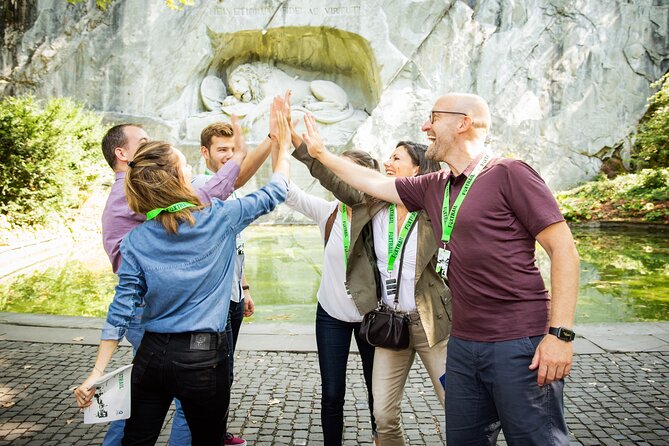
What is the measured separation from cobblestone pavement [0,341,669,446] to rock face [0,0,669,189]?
12.8 metres

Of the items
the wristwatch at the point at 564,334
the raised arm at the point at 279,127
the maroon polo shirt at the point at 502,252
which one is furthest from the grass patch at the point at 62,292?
the wristwatch at the point at 564,334

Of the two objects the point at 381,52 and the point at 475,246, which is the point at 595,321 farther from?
the point at 381,52

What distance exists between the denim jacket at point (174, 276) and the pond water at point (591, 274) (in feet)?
12.7

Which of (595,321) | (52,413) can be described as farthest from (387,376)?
(595,321)

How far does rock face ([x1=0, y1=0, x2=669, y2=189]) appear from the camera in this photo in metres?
17.1

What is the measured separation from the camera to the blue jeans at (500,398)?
196cm

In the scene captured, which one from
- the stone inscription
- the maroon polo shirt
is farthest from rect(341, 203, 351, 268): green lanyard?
the stone inscription

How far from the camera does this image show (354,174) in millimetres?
2789

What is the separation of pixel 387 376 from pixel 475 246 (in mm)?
948

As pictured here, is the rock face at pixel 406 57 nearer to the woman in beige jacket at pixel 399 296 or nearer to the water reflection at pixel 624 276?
the water reflection at pixel 624 276

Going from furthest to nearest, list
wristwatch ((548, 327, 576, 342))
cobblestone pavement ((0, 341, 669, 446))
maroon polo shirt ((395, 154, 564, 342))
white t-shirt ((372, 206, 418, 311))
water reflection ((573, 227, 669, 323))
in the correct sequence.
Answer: water reflection ((573, 227, 669, 323)) < cobblestone pavement ((0, 341, 669, 446)) < white t-shirt ((372, 206, 418, 311)) < maroon polo shirt ((395, 154, 564, 342)) < wristwatch ((548, 327, 576, 342))

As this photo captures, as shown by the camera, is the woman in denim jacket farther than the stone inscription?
No

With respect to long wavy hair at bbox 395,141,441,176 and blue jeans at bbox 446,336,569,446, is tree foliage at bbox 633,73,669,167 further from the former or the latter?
blue jeans at bbox 446,336,569,446

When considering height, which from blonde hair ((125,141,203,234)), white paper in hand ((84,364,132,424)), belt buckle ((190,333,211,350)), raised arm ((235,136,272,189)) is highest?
raised arm ((235,136,272,189))
